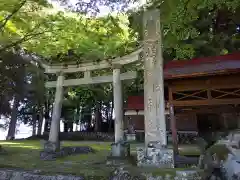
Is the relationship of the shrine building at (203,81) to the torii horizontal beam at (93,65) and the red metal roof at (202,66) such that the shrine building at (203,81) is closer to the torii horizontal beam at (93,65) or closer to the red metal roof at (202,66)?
the red metal roof at (202,66)

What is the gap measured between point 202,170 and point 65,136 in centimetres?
2258

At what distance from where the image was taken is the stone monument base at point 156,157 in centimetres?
718

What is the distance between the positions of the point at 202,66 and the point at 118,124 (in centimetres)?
389

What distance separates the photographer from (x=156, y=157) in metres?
7.21

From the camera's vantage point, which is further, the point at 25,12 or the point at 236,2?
the point at 25,12

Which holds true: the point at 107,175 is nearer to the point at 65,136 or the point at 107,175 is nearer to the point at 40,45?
the point at 40,45

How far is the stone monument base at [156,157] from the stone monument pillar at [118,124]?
259 centimetres

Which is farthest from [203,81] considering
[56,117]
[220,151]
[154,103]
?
[56,117]

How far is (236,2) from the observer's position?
23.6 ft

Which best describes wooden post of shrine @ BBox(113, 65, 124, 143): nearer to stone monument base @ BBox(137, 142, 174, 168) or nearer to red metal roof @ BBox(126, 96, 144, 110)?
stone monument base @ BBox(137, 142, 174, 168)

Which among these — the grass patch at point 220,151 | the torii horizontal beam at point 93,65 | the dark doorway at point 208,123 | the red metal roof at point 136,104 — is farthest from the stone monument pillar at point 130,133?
the grass patch at point 220,151

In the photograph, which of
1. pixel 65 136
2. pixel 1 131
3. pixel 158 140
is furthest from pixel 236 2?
pixel 1 131

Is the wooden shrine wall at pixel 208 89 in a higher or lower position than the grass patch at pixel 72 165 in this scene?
higher

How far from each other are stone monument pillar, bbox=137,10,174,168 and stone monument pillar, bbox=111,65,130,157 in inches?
98.3
